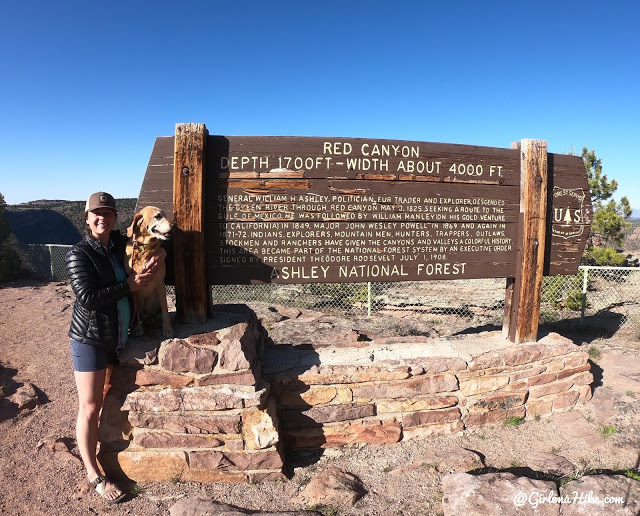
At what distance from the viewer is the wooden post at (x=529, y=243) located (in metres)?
3.65

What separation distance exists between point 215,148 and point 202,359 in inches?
67.9

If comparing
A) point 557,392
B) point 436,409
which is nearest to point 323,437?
point 436,409

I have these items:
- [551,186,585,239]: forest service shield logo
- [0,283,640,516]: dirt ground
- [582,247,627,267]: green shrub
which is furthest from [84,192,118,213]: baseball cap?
[582,247,627,267]: green shrub

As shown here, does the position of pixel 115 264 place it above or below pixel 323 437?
above

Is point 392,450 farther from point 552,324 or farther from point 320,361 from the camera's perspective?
point 552,324

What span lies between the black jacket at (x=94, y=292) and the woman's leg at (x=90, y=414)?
0.22m

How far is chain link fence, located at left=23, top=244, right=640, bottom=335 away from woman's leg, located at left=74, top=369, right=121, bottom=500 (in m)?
5.05

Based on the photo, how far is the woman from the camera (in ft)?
8.14

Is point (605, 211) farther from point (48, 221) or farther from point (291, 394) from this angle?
point (48, 221)

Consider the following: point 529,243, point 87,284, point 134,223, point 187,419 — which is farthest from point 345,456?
point 529,243

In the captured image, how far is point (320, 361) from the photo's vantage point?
135 inches

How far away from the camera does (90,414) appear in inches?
103

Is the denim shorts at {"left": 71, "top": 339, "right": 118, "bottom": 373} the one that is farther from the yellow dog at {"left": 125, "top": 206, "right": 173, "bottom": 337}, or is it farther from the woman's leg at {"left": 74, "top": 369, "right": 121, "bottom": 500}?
the yellow dog at {"left": 125, "top": 206, "right": 173, "bottom": 337}

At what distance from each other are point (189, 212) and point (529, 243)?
10.4 feet
